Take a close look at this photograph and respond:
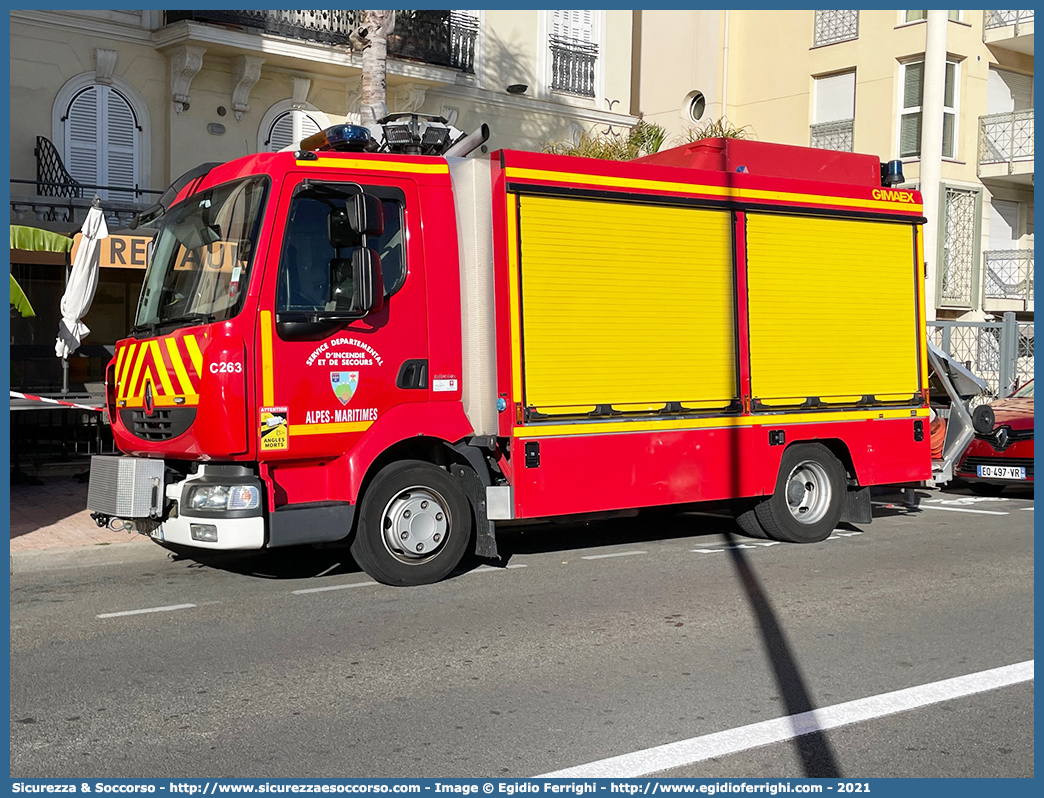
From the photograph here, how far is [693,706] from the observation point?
17.9 feet

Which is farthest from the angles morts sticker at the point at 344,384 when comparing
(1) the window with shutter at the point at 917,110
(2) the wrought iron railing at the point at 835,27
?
(2) the wrought iron railing at the point at 835,27

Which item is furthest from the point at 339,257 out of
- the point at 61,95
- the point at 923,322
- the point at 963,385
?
the point at 61,95

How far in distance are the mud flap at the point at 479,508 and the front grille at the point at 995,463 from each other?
7.76 meters

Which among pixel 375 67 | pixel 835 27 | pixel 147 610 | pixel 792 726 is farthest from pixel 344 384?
pixel 835 27

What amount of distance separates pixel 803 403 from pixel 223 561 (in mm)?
5132

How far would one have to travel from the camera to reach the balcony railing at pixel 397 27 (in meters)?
17.3

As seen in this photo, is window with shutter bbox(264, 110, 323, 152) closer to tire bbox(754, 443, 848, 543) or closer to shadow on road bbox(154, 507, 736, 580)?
shadow on road bbox(154, 507, 736, 580)

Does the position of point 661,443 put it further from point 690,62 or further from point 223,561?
point 690,62

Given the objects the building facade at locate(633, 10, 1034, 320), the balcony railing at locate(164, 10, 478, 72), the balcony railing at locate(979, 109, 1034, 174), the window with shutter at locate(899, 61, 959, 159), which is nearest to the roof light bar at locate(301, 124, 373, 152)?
the balcony railing at locate(164, 10, 478, 72)

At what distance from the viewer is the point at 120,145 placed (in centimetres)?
1725

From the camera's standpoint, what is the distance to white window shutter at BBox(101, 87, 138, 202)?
17089 millimetres

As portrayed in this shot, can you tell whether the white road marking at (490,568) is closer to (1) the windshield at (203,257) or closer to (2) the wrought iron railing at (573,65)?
(1) the windshield at (203,257)

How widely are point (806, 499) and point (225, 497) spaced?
5.39 meters

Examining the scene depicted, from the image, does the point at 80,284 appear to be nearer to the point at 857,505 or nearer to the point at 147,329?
the point at 147,329
